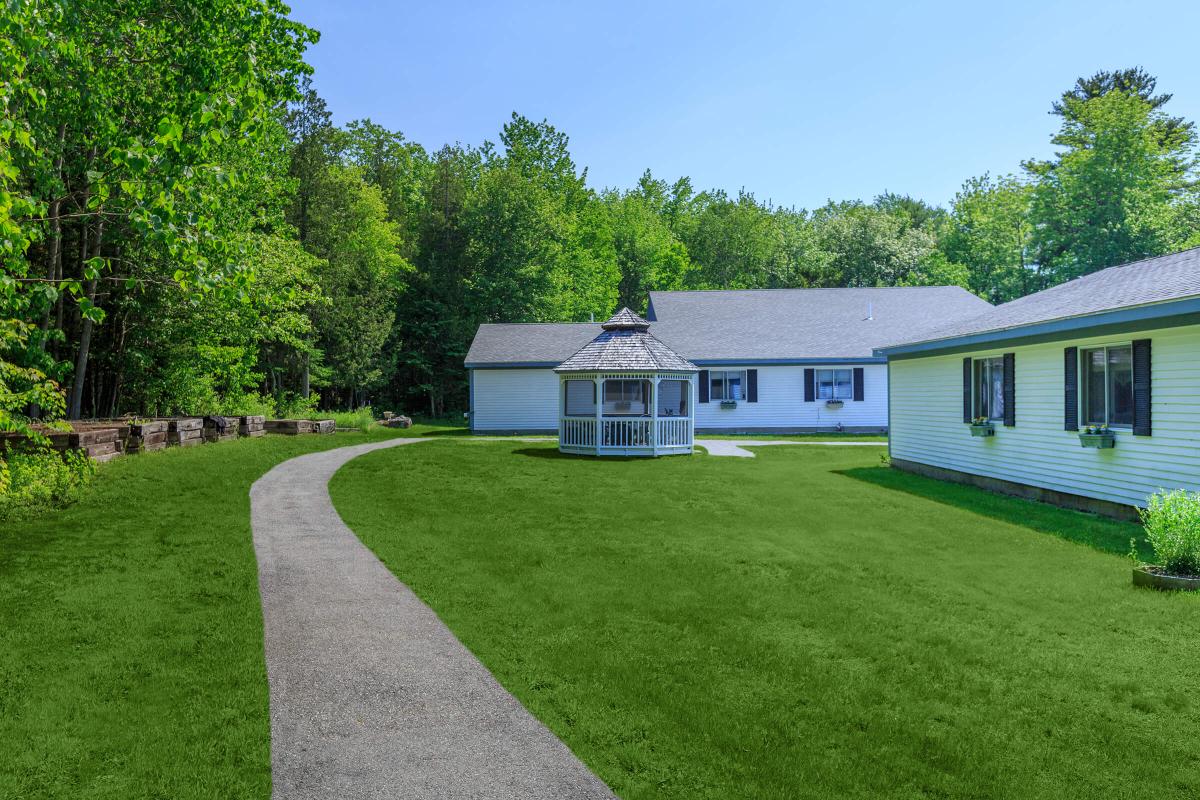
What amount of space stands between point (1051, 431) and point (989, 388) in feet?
8.17

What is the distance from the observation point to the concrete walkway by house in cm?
2261

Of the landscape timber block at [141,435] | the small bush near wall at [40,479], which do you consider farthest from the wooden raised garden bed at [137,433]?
the small bush near wall at [40,479]

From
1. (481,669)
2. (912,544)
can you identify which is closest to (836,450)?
(912,544)

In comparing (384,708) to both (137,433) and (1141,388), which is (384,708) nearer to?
(1141,388)

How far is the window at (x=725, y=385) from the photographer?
30797 mm

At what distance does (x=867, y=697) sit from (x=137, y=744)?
14.2 feet

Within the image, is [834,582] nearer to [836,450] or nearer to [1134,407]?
[1134,407]

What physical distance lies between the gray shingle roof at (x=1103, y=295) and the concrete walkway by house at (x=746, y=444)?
6315mm

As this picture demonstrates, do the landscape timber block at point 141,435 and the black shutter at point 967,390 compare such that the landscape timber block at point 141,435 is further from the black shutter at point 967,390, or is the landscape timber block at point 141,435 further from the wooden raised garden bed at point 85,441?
the black shutter at point 967,390

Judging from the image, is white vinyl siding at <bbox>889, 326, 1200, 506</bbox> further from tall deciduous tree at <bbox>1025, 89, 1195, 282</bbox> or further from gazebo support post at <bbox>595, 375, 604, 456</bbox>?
tall deciduous tree at <bbox>1025, 89, 1195, 282</bbox>

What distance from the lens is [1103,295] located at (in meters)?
13.2

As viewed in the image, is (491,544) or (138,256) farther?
(138,256)

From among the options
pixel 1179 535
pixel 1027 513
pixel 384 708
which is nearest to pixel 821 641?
pixel 384 708

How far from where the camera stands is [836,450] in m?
23.0
